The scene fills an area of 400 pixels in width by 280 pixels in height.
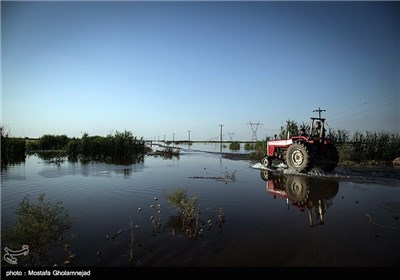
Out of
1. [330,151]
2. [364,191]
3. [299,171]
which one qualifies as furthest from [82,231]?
[330,151]

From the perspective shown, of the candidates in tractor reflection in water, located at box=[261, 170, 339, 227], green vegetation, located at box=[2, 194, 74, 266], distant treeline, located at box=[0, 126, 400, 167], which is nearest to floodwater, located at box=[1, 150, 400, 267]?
tractor reflection in water, located at box=[261, 170, 339, 227]

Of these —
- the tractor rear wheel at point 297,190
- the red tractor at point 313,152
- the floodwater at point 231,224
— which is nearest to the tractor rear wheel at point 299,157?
the red tractor at point 313,152

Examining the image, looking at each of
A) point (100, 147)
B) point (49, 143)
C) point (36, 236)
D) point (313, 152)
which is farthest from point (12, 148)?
point (313, 152)

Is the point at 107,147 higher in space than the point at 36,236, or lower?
higher

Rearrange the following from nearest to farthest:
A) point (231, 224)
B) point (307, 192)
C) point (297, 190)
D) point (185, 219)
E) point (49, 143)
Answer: point (231, 224) < point (185, 219) < point (307, 192) < point (297, 190) < point (49, 143)

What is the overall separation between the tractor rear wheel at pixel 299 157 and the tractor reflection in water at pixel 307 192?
0.63 m

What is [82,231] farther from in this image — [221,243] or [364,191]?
A: [364,191]

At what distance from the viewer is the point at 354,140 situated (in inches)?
691

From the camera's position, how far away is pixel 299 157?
11.9 m

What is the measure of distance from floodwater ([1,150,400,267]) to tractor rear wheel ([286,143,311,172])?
192 centimetres

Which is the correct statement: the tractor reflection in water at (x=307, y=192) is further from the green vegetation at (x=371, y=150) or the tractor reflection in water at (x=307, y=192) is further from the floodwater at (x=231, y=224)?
the green vegetation at (x=371, y=150)

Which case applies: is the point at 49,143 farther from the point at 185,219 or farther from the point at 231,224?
the point at 231,224

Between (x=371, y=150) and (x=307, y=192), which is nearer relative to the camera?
(x=307, y=192)

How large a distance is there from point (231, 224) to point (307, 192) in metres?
4.17
